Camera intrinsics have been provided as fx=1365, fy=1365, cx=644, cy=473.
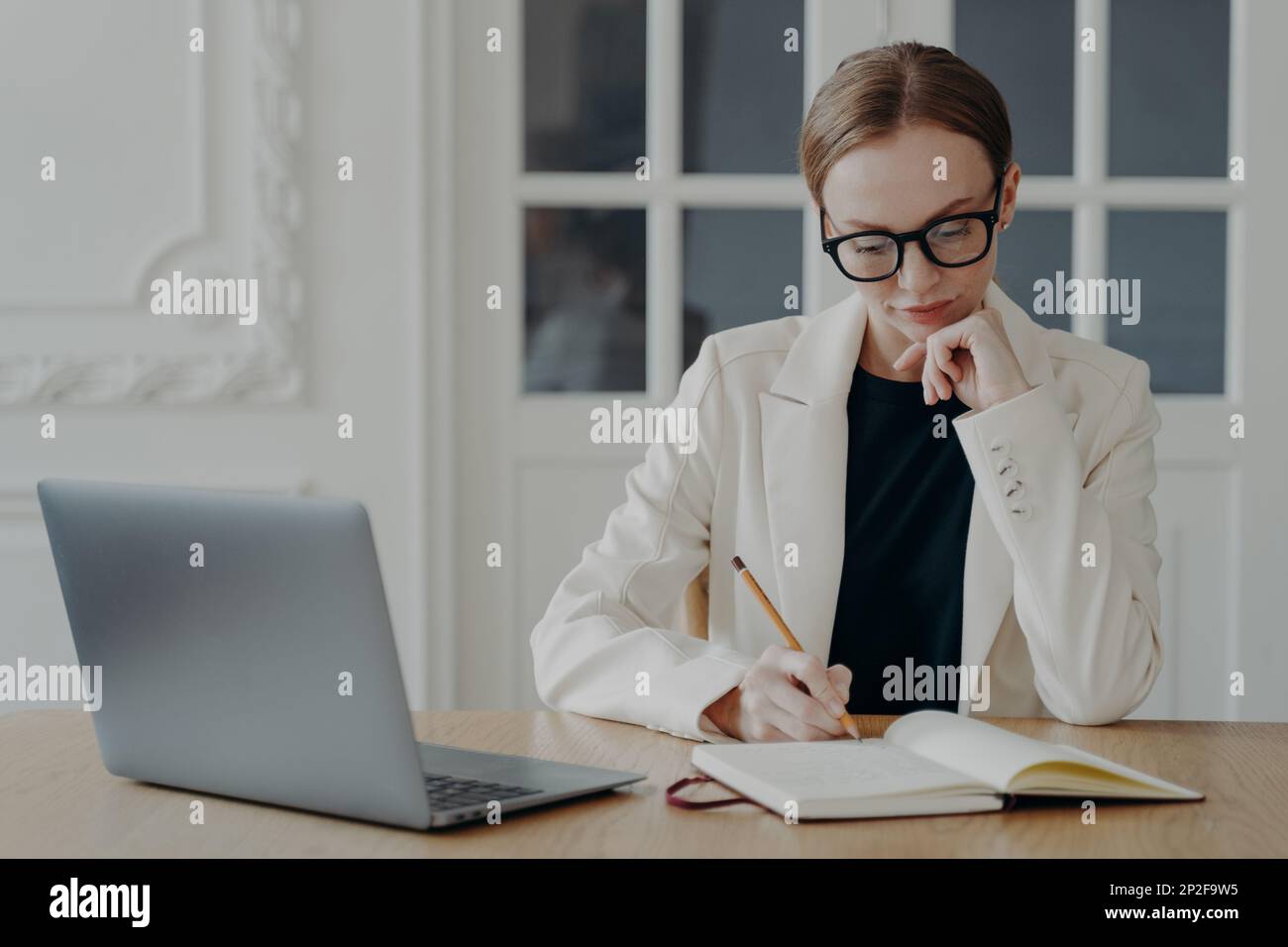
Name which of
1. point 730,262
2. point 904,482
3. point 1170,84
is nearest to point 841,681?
point 904,482

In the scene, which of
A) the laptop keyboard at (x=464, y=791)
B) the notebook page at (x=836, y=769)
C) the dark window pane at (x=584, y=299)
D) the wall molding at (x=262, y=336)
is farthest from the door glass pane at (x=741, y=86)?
the laptop keyboard at (x=464, y=791)

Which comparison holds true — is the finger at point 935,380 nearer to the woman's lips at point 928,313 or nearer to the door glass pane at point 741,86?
the woman's lips at point 928,313

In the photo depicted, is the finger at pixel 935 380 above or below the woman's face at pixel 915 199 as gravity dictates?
below

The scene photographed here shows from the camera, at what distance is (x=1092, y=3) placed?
8.75ft

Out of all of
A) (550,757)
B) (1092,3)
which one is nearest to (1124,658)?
(550,757)

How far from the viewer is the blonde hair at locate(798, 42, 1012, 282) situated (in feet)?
4.69

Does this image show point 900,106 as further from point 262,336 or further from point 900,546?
point 262,336

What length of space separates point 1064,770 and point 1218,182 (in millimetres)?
2104

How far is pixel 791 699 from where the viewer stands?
1098 millimetres

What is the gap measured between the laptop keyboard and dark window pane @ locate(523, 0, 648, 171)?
1.93 metres

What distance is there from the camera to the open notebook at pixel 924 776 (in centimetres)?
89

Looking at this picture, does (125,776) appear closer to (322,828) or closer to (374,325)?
(322,828)

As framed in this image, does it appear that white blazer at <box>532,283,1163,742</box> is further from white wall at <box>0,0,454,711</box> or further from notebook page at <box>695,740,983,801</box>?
white wall at <box>0,0,454,711</box>

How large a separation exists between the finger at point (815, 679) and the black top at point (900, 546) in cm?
42
